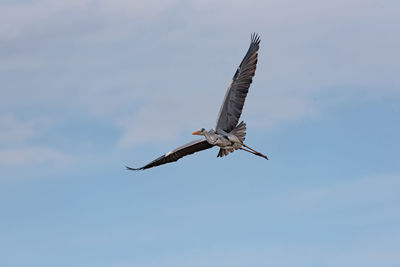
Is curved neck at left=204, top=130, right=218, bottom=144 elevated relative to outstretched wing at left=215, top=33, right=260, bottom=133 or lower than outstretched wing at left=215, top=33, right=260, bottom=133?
lower

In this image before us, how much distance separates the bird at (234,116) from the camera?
45.3 metres

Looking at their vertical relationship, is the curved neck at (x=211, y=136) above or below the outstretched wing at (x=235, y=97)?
below

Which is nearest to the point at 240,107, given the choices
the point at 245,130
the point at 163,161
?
the point at 245,130

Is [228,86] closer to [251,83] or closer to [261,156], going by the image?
[251,83]

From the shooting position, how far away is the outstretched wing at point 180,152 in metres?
46.5

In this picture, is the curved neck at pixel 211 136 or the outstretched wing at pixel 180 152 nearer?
the curved neck at pixel 211 136

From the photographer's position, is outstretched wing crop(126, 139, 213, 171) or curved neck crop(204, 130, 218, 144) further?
outstretched wing crop(126, 139, 213, 171)

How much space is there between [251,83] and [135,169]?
7.80 metres

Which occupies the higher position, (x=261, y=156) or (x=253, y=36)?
(x=253, y=36)

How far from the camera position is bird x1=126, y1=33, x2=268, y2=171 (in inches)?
1784

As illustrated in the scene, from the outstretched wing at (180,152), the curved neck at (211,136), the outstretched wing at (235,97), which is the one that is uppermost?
the outstretched wing at (235,97)

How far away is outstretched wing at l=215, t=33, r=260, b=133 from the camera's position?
45594mm

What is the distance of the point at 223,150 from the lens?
46.1 meters

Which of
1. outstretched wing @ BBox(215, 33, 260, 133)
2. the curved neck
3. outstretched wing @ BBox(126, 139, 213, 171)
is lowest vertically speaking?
the curved neck
